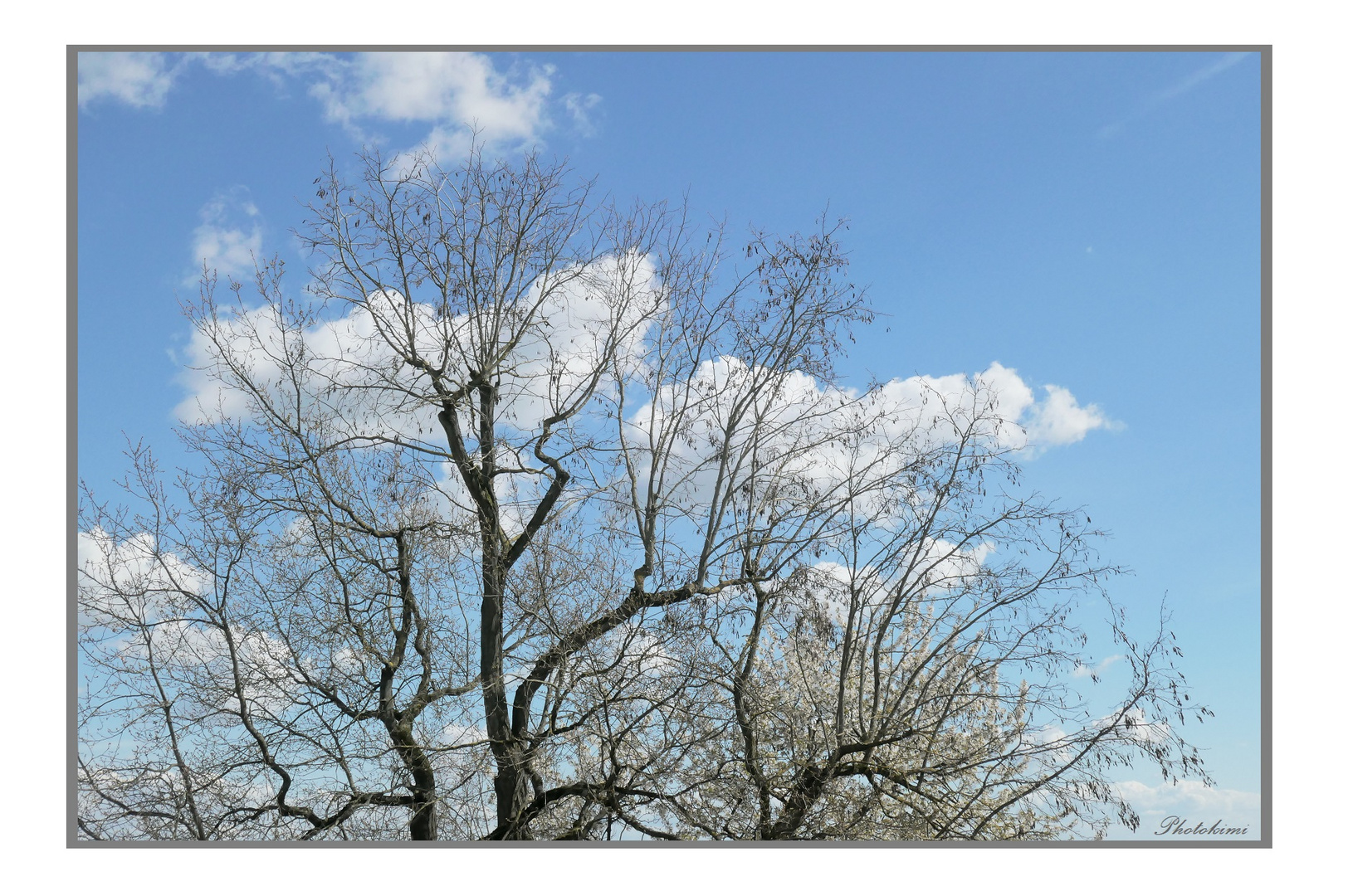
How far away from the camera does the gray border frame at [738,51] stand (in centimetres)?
402

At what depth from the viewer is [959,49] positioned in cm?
468

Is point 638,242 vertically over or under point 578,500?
over

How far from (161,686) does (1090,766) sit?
5983 mm

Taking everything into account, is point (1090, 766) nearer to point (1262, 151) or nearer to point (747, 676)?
point (747, 676)

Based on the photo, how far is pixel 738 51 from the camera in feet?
15.5

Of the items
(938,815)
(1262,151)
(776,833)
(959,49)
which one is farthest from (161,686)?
(1262,151)

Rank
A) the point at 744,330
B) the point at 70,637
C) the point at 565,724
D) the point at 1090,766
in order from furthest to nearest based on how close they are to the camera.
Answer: the point at 744,330 < the point at 565,724 < the point at 1090,766 < the point at 70,637

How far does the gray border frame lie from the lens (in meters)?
4.02

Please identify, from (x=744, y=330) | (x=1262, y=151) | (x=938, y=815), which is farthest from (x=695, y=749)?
(x=1262, y=151)

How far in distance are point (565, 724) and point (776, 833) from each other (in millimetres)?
1505

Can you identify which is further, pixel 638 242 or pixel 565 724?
pixel 638 242

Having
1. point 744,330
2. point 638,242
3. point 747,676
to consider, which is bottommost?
point 747,676

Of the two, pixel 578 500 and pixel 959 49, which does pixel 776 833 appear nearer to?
pixel 578 500

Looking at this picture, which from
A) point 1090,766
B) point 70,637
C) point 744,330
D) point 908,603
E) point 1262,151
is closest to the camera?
point 70,637
